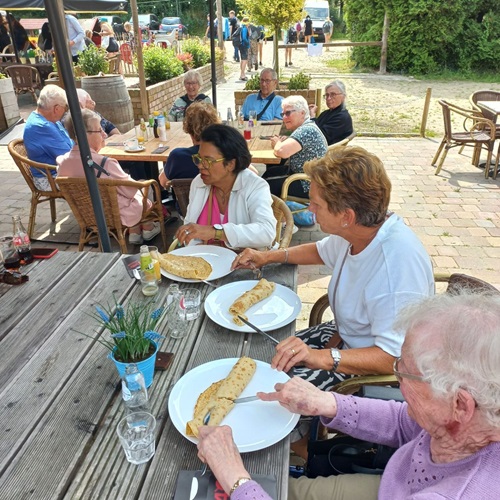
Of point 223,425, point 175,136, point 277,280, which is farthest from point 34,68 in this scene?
point 223,425

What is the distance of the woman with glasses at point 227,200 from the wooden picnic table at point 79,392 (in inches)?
15.2

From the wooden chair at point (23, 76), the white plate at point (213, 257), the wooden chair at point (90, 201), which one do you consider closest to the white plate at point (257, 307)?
the white plate at point (213, 257)

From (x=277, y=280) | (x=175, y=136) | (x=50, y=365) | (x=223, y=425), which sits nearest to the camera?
(x=223, y=425)

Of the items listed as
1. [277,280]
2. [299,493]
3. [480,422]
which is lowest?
[299,493]

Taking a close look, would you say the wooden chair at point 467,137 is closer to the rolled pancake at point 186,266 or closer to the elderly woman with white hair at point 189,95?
the elderly woman with white hair at point 189,95

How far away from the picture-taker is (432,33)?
49.8ft

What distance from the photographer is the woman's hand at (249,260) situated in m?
2.22

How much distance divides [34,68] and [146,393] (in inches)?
466

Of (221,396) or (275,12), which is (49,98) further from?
(275,12)

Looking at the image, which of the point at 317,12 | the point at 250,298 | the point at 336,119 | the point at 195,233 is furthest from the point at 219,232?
the point at 317,12

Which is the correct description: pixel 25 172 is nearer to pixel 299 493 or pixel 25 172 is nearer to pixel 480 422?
pixel 299 493

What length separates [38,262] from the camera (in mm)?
2338

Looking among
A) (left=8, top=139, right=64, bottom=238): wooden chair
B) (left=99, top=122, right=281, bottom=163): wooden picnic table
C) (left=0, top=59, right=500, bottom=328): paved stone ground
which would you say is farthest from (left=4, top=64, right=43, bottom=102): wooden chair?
(left=8, top=139, right=64, bottom=238): wooden chair

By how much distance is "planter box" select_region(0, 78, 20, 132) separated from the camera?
28.3 ft
